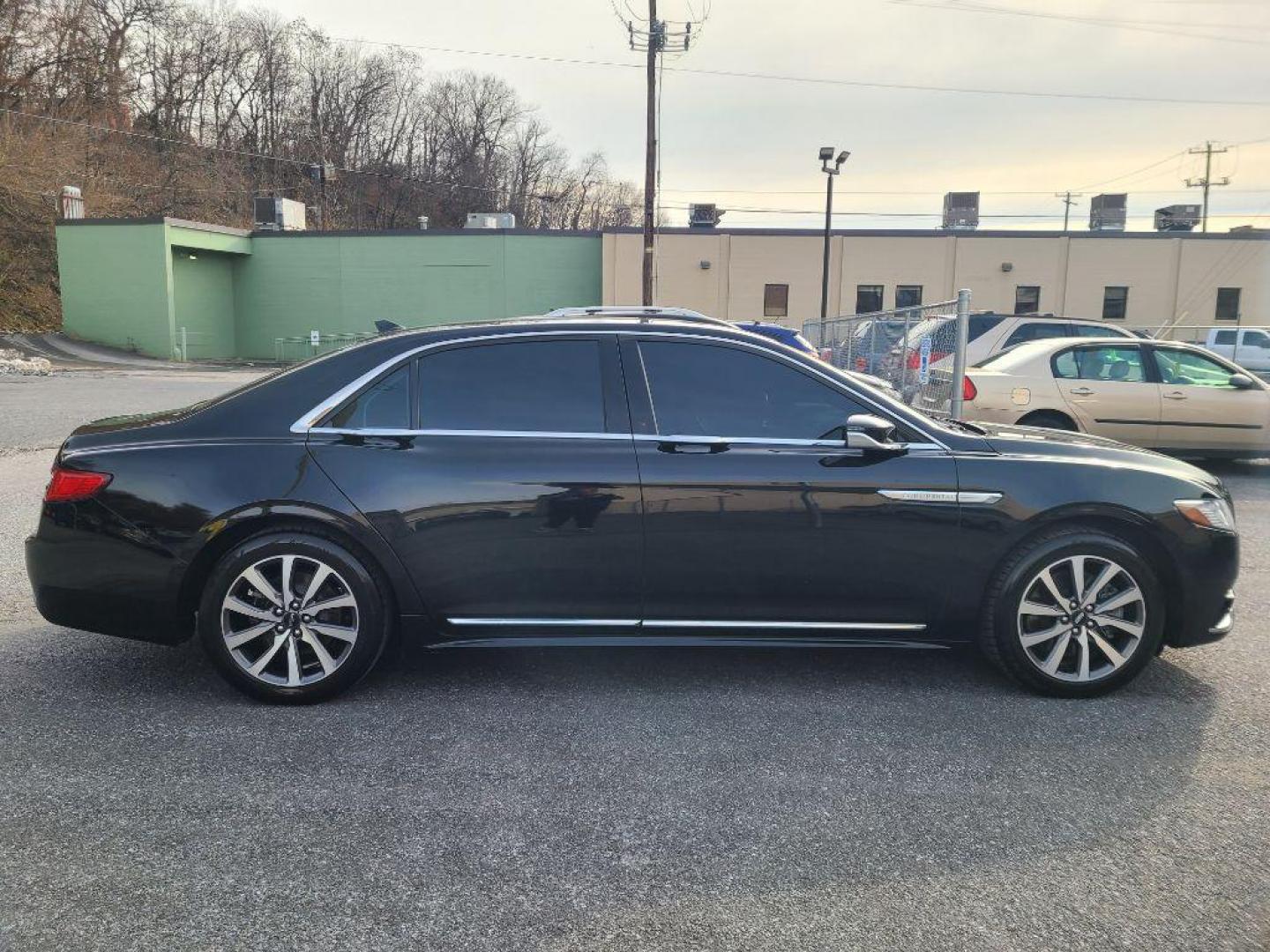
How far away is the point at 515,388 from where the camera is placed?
409cm

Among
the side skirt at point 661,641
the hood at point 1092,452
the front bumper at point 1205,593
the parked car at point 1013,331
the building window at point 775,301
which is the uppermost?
the building window at point 775,301

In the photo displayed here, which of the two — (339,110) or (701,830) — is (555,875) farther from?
(339,110)

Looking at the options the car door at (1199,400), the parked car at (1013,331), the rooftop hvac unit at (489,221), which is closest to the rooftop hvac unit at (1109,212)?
the rooftop hvac unit at (489,221)

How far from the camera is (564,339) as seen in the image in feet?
13.6

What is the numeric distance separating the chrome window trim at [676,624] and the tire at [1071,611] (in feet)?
1.32

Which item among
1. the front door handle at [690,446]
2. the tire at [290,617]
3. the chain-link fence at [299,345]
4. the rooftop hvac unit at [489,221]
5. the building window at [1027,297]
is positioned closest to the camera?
the tire at [290,617]

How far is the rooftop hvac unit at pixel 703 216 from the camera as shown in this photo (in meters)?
38.8

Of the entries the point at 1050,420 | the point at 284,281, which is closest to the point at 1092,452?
the point at 1050,420

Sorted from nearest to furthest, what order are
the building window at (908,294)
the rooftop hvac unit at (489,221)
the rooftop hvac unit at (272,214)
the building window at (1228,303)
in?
the building window at (1228,303) → the building window at (908,294) → the rooftop hvac unit at (489,221) → the rooftop hvac unit at (272,214)

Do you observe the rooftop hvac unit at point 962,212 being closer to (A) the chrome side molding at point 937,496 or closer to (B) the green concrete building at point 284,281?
(B) the green concrete building at point 284,281

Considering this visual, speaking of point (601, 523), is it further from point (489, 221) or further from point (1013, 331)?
point (489, 221)

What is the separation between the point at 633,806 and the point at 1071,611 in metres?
2.17

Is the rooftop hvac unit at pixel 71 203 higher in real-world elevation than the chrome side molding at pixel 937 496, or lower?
higher

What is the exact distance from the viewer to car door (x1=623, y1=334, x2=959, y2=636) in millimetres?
3934
